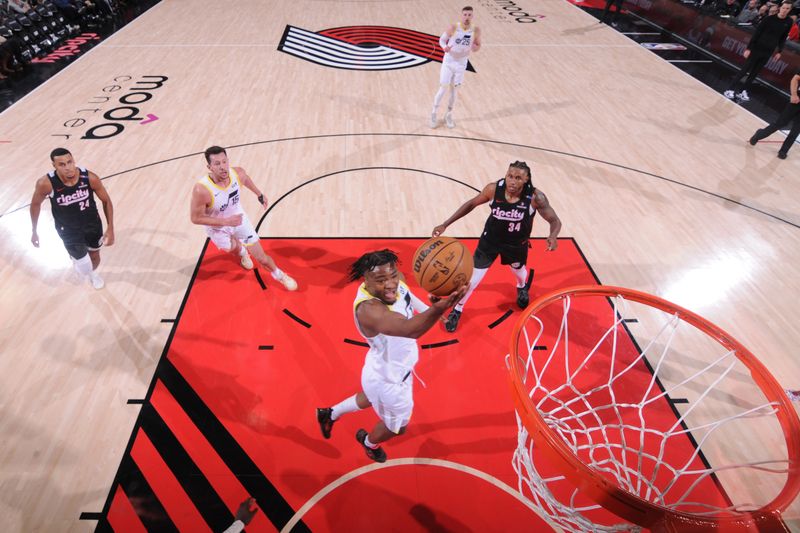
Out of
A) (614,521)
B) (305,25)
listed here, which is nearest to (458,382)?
(614,521)

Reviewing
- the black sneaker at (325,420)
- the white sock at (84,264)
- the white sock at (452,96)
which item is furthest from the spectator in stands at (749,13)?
the white sock at (84,264)

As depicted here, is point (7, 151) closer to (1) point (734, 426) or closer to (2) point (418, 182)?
(2) point (418, 182)

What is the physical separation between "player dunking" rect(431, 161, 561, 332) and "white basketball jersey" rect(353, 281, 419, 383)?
1152 mm

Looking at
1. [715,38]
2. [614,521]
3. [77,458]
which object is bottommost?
[77,458]

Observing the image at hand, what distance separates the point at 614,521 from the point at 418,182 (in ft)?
15.6

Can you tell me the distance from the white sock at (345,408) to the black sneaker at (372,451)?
190 mm

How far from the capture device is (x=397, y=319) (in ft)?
8.30

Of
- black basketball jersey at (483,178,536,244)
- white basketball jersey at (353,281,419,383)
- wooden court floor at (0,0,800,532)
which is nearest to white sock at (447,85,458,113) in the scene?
wooden court floor at (0,0,800,532)

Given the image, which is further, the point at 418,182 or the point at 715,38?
the point at 715,38

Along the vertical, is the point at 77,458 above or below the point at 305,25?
below

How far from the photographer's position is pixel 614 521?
3.13 m

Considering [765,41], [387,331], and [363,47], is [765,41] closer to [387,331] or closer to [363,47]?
[363,47]

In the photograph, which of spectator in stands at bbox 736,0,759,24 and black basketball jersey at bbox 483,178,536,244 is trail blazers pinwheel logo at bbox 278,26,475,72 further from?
black basketball jersey at bbox 483,178,536,244

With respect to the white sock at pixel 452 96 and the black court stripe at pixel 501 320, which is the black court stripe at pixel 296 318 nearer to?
the black court stripe at pixel 501 320
